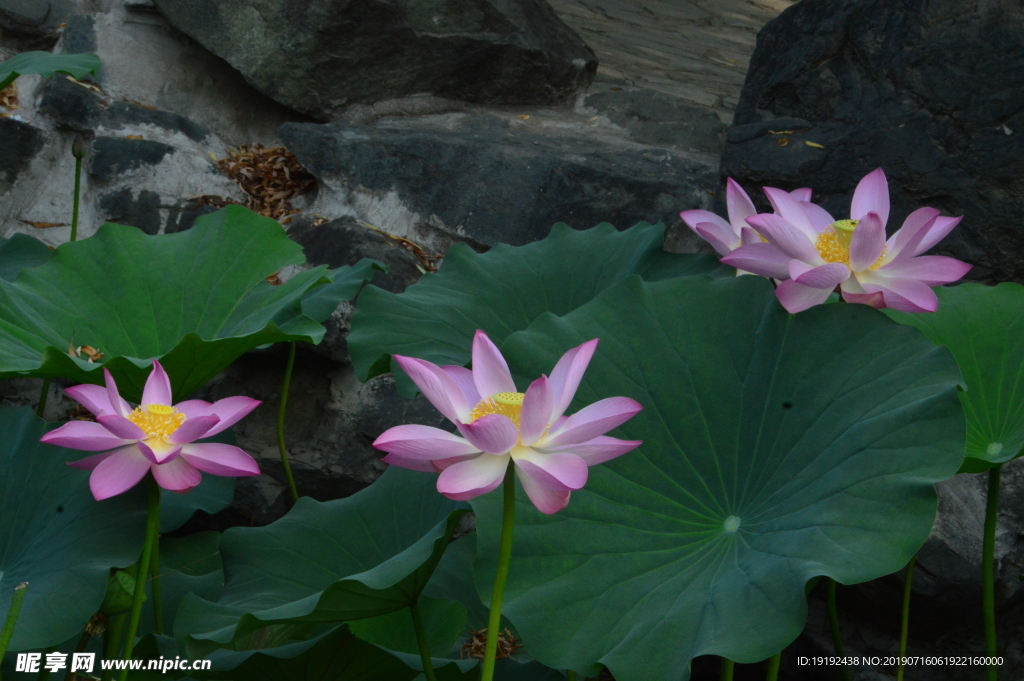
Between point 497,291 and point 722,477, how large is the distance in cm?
64

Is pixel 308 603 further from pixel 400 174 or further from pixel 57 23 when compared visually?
pixel 57 23

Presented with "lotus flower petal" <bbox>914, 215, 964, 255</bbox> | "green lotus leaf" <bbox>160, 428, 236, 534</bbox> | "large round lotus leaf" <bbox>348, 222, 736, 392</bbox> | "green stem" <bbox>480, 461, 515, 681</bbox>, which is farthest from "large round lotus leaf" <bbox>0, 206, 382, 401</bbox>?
"lotus flower petal" <bbox>914, 215, 964, 255</bbox>

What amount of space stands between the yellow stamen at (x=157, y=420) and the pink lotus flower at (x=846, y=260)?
2.33 feet

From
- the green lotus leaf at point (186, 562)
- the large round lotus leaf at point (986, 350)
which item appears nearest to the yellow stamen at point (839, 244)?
the large round lotus leaf at point (986, 350)

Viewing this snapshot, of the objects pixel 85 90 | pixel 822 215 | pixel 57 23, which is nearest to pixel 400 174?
pixel 85 90

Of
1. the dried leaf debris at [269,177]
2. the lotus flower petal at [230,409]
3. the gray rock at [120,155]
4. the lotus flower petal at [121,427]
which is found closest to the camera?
the lotus flower petal at [121,427]

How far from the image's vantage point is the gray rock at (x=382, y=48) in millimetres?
2982

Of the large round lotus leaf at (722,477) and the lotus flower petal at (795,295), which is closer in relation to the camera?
the large round lotus leaf at (722,477)

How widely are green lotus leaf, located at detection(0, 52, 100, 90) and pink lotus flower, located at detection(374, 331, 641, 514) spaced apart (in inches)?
71.0

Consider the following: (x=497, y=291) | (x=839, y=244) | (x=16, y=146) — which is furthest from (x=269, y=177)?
(x=839, y=244)

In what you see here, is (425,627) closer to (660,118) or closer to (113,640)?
(113,640)

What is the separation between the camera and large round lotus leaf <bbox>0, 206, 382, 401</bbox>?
60.4 inches

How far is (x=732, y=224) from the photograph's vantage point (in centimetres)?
127

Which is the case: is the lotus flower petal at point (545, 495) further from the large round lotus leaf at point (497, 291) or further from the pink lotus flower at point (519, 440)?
the large round lotus leaf at point (497, 291)
